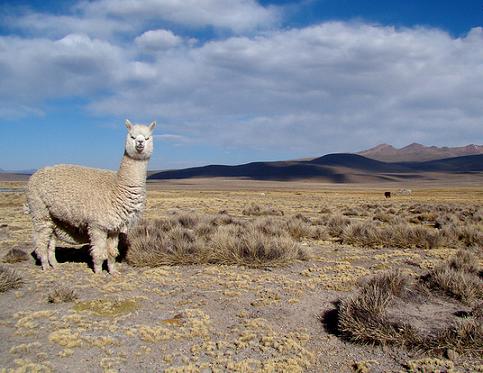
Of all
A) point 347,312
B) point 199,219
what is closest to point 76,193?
point 347,312

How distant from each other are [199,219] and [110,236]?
765cm

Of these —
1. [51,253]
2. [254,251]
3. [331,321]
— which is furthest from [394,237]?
[51,253]

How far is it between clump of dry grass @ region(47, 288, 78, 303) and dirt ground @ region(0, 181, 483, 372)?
2.8 inches

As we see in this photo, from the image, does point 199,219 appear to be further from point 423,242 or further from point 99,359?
point 99,359

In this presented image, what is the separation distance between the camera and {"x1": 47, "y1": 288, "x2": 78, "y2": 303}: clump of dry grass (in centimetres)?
638

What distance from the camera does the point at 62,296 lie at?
21.0 ft

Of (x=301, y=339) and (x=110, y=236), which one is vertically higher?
(x=110, y=236)

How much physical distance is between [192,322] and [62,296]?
223 centimetres

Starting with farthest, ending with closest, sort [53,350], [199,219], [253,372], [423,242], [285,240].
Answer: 1. [199,219]
2. [423,242]
3. [285,240]
4. [53,350]
5. [253,372]

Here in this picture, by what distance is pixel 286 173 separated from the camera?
185625 millimetres

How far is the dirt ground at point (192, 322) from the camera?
4492 mm

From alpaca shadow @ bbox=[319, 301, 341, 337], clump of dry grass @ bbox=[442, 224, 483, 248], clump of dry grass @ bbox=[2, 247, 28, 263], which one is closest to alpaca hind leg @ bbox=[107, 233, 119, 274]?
clump of dry grass @ bbox=[2, 247, 28, 263]

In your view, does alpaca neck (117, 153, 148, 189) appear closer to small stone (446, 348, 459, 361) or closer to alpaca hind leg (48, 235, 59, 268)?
alpaca hind leg (48, 235, 59, 268)

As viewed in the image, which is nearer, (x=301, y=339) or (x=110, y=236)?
(x=301, y=339)
